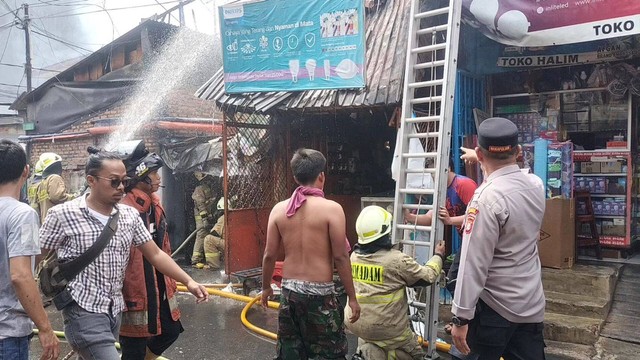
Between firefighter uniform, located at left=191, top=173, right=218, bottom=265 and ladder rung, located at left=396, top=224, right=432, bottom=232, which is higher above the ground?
ladder rung, located at left=396, top=224, right=432, bottom=232

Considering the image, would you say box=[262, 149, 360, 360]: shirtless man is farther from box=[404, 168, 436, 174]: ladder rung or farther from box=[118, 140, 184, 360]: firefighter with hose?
box=[404, 168, 436, 174]: ladder rung

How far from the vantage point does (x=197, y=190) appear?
9.59 m

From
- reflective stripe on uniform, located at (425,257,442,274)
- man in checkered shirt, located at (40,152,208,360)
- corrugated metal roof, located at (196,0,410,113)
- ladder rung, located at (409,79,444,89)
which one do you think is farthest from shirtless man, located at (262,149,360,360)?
corrugated metal roof, located at (196,0,410,113)

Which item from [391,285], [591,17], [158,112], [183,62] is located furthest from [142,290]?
[183,62]

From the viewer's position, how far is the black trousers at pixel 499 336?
2.65 metres

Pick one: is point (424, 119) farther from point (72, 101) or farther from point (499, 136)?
point (72, 101)

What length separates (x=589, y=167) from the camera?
6285 mm

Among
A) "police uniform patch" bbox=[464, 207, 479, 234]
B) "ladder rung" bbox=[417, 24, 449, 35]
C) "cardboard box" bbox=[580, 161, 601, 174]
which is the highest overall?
"ladder rung" bbox=[417, 24, 449, 35]

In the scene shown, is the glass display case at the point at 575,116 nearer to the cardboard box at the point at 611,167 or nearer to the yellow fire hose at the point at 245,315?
the cardboard box at the point at 611,167

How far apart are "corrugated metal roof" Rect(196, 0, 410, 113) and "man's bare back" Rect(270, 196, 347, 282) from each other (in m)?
2.76

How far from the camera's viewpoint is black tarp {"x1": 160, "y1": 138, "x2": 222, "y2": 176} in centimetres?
929

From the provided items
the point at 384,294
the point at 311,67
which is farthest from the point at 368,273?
the point at 311,67

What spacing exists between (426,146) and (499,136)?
223cm

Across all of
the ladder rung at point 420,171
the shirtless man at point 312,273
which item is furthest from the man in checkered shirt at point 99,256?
the ladder rung at point 420,171
